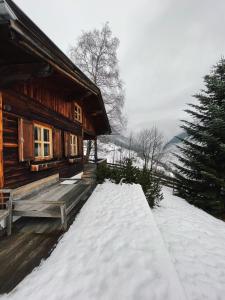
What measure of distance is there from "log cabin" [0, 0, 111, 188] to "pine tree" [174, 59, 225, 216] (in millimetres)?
6765

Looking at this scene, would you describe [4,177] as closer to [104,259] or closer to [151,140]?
[104,259]

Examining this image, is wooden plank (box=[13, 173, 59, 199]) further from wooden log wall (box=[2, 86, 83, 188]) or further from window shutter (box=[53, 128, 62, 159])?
window shutter (box=[53, 128, 62, 159])

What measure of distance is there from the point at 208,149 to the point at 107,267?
9.81m

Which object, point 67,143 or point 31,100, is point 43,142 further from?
point 67,143

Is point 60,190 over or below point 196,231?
over

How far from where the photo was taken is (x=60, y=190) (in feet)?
19.0

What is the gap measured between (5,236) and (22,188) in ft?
5.17

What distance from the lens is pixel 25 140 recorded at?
4824 mm

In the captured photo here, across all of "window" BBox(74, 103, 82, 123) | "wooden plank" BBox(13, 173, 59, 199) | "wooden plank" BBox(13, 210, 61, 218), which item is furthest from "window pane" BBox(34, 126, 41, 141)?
"window" BBox(74, 103, 82, 123)

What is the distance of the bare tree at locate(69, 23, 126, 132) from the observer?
1480cm

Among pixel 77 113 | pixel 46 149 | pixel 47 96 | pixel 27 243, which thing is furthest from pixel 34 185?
pixel 77 113

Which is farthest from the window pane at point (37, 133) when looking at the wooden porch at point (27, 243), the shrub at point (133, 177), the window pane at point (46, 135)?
the shrub at point (133, 177)

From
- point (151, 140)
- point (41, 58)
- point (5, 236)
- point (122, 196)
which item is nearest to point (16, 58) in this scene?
point (41, 58)

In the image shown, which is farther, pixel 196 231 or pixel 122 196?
pixel 122 196
